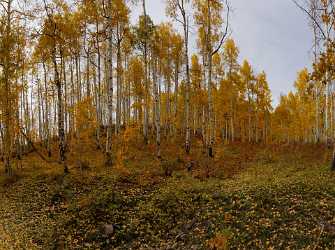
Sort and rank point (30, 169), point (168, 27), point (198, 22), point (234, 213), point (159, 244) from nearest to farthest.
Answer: point (159, 244), point (234, 213), point (30, 169), point (198, 22), point (168, 27)

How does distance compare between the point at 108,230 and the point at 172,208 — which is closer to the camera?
the point at 108,230

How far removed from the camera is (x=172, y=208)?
36.3 ft

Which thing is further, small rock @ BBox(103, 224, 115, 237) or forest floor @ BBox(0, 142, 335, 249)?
small rock @ BBox(103, 224, 115, 237)

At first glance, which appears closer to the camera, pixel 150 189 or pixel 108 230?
pixel 108 230

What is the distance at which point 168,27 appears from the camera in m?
30.2

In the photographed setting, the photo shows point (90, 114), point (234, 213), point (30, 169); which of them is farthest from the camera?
point (30, 169)

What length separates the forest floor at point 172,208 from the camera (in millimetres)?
8977

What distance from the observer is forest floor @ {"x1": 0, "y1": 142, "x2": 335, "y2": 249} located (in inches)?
353

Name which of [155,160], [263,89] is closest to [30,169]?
[155,160]

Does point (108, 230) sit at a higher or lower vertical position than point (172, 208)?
lower

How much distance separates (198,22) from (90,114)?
8.69 metres

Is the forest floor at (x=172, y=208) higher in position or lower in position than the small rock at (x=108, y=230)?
higher

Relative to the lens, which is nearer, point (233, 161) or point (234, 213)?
point (234, 213)

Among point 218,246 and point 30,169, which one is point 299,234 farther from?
point 30,169
